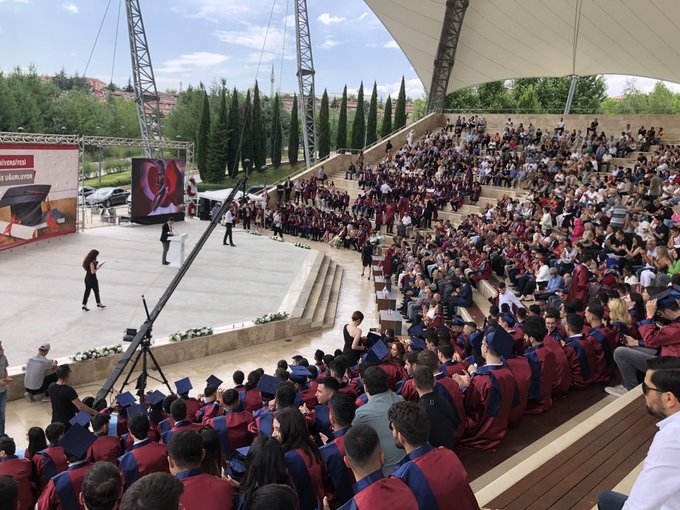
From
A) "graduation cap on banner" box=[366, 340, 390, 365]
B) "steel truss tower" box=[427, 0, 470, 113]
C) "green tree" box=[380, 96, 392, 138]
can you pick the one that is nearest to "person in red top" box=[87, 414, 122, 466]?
"graduation cap on banner" box=[366, 340, 390, 365]

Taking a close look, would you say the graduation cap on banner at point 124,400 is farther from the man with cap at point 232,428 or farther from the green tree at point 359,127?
the green tree at point 359,127

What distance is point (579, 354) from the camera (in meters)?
5.09

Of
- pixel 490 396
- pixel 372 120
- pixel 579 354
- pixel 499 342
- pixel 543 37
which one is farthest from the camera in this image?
pixel 372 120

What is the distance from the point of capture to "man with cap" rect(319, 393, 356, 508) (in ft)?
10.0

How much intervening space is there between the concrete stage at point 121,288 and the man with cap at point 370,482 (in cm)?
730

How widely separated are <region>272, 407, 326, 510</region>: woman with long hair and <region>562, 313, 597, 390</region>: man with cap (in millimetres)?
3299

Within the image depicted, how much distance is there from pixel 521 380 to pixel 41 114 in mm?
48989

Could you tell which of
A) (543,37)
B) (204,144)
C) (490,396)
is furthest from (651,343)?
(204,144)

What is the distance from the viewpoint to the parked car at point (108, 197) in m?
28.4

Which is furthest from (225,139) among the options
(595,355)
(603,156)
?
(595,355)

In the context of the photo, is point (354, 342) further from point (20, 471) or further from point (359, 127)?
point (359, 127)

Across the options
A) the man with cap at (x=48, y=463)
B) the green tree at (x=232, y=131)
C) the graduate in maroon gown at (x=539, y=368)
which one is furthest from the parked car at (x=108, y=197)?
the graduate in maroon gown at (x=539, y=368)

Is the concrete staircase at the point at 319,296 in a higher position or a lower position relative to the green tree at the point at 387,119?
lower

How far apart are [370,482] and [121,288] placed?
1073 centimetres
